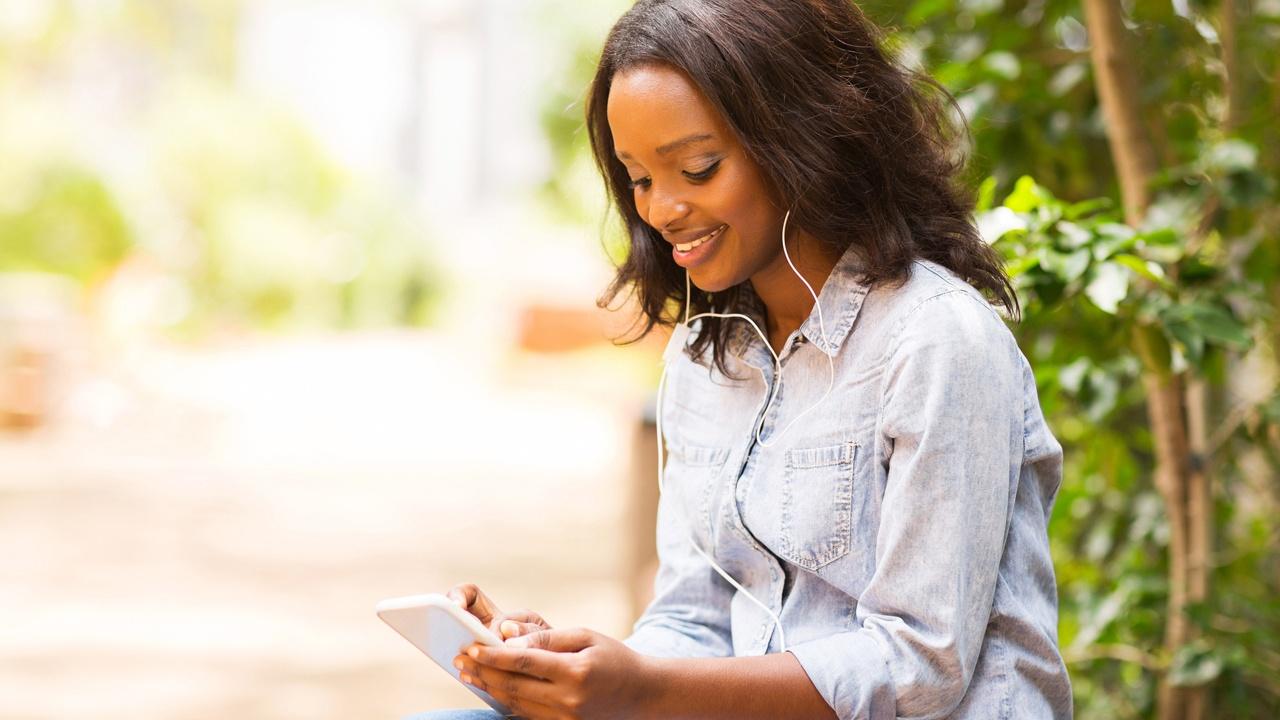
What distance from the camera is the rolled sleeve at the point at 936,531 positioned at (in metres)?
1.28

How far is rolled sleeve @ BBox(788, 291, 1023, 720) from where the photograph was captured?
1277 millimetres

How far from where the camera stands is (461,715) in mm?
1420

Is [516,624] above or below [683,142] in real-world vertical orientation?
below

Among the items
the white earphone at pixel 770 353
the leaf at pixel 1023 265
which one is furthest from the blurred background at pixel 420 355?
the white earphone at pixel 770 353

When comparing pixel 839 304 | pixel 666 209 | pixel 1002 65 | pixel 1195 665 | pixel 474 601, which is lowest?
pixel 1195 665

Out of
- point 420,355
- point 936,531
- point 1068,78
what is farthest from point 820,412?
point 420,355

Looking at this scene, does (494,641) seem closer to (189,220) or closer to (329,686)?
(329,686)

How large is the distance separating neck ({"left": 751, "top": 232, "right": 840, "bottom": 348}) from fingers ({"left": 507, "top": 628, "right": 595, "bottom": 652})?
450 mm

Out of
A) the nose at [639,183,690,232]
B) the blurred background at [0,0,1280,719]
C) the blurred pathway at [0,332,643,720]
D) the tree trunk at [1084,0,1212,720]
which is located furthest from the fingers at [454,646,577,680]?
the blurred pathway at [0,332,643,720]

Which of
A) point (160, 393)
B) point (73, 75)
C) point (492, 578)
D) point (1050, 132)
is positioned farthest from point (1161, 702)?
point (73, 75)

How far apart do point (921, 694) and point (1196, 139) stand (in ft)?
5.06

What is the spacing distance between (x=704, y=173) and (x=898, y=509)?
400 millimetres

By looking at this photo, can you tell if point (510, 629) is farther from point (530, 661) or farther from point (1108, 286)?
point (1108, 286)

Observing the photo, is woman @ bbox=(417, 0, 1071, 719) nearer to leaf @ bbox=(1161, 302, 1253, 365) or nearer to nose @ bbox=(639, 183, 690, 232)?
nose @ bbox=(639, 183, 690, 232)
